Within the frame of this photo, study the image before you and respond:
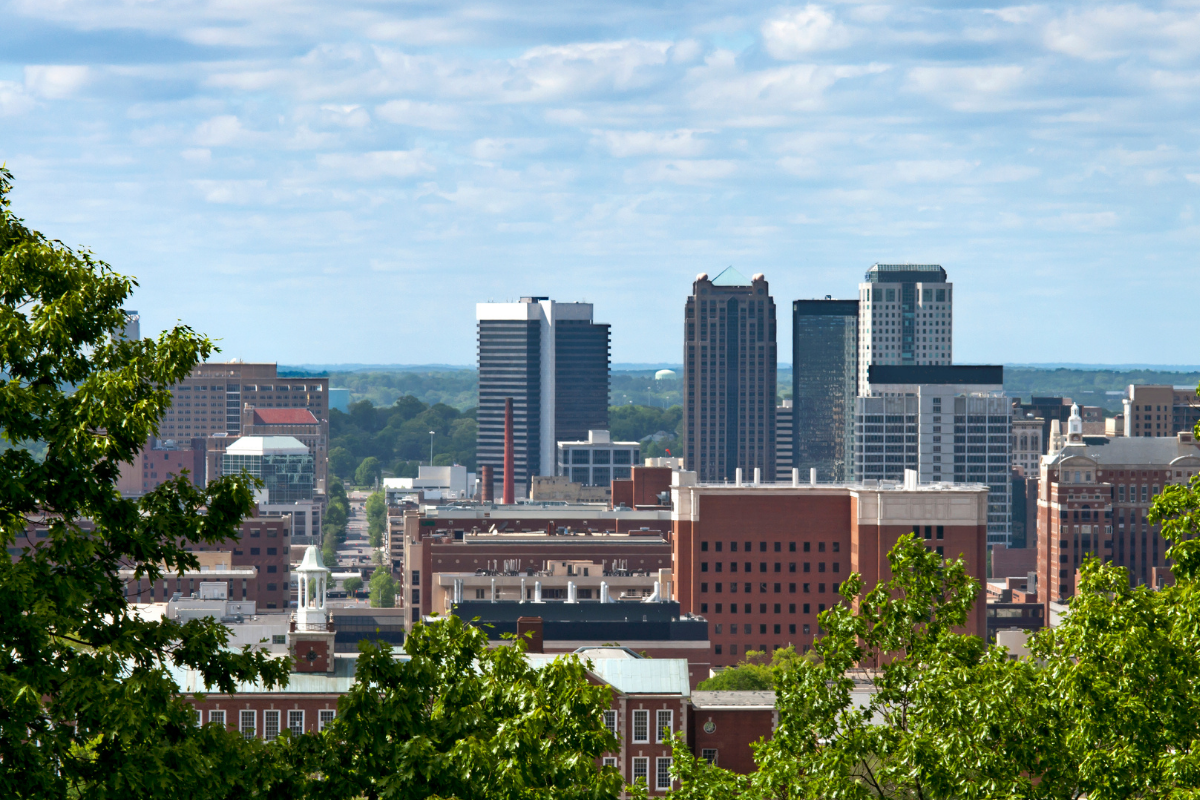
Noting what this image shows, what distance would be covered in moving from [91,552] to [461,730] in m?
7.41

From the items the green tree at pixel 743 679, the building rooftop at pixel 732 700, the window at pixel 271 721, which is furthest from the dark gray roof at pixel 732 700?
the green tree at pixel 743 679

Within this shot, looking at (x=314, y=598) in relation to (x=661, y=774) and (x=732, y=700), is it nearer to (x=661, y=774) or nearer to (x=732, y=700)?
(x=661, y=774)

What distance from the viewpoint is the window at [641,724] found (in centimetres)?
9631

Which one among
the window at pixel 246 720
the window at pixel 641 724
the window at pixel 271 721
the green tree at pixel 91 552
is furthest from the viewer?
the window at pixel 641 724

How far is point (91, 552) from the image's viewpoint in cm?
2512

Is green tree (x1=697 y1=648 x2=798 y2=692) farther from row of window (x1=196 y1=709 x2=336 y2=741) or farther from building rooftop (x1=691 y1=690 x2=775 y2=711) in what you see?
row of window (x1=196 y1=709 x2=336 y2=741)

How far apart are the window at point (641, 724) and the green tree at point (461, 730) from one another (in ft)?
215

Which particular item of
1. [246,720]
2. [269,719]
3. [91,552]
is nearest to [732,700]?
[269,719]

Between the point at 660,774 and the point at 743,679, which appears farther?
the point at 743,679

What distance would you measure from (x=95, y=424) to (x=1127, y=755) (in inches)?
718

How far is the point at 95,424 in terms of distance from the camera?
25578 millimetres

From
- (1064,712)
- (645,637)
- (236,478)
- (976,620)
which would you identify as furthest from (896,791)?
(976,620)

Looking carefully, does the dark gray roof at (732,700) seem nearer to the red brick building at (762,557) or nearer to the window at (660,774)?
the window at (660,774)

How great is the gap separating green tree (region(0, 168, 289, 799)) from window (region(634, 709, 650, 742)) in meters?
70.3
